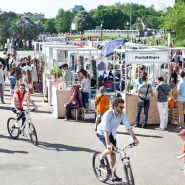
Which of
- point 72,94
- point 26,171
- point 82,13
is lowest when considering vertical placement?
point 26,171

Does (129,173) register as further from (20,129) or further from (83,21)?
(83,21)

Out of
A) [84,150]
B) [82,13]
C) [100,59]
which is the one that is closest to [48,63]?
[100,59]

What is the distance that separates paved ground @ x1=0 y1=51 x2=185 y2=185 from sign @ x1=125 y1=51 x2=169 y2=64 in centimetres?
192

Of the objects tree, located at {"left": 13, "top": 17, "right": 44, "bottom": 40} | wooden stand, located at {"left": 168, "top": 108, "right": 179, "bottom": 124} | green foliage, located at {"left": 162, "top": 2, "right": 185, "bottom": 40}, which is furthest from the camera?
tree, located at {"left": 13, "top": 17, "right": 44, "bottom": 40}

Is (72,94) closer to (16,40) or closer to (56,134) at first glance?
(56,134)

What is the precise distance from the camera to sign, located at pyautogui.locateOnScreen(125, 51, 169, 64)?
578 inches

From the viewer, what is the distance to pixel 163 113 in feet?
47.0

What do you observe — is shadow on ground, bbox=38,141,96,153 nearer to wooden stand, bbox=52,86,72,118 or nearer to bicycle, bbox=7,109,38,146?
bicycle, bbox=7,109,38,146

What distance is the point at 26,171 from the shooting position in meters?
10.1

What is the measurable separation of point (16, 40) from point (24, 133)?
56.7 m

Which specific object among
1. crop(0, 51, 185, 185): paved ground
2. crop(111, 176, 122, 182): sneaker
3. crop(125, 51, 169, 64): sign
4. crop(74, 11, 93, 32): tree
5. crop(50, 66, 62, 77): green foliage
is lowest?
crop(0, 51, 185, 185): paved ground

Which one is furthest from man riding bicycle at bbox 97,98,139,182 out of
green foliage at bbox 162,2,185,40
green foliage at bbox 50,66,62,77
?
green foliage at bbox 162,2,185,40

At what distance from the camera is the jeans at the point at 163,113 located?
14305 millimetres

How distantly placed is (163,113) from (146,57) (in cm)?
169
